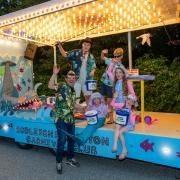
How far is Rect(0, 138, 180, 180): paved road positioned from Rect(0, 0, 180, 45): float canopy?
250 cm

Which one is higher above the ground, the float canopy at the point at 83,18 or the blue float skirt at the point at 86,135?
the float canopy at the point at 83,18

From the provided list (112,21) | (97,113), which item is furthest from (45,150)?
(112,21)

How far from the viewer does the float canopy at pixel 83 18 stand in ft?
17.0

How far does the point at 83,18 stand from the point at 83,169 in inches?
127

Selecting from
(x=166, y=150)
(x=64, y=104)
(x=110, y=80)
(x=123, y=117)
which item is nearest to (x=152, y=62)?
(x=110, y=80)

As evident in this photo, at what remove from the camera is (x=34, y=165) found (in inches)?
205

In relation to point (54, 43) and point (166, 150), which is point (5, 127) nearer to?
point (54, 43)

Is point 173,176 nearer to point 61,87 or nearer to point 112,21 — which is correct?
point 61,87

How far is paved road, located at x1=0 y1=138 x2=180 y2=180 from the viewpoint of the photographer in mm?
4590

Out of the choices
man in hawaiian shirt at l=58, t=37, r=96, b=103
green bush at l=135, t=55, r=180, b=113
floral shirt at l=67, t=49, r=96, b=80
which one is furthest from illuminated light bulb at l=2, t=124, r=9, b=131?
green bush at l=135, t=55, r=180, b=113

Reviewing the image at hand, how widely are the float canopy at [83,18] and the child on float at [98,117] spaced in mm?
1560

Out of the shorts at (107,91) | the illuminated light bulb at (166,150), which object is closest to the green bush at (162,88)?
the shorts at (107,91)

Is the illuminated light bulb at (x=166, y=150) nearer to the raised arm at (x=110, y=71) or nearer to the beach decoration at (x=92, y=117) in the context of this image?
the beach decoration at (x=92, y=117)

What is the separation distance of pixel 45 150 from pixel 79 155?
84 cm
